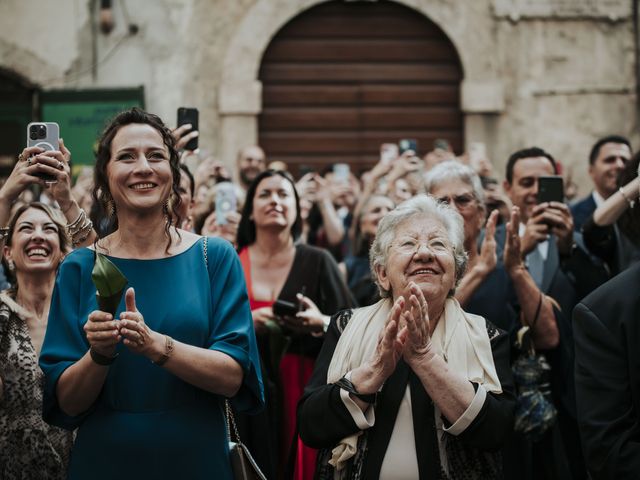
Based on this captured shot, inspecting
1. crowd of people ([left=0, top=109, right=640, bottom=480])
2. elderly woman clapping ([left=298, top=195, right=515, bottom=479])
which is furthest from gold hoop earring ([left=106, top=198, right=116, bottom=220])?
elderly woman clapping ([left=298, top=195, right=515, bottom=479])

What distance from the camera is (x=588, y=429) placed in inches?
132

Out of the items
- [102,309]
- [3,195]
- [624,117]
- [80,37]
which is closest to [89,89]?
[80,37]

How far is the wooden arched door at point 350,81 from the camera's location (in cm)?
1327

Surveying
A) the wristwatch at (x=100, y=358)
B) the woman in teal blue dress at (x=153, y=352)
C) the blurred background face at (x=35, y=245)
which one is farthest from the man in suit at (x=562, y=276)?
the wristwatch at (x=100, y=358)

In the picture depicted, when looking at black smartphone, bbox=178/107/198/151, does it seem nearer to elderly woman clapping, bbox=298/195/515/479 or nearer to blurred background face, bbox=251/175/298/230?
blurred background face, bbox=251/175/298/230

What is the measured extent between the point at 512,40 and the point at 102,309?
10655 mm

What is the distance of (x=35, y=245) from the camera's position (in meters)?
4.95

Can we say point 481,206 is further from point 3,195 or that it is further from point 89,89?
point 89,89

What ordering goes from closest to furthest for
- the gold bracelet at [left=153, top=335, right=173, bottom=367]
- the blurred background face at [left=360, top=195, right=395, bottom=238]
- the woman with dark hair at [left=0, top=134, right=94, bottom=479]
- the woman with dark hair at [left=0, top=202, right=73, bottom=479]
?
the gold bracelet at [left=153, top=335, right=173, bottom=367]
the woman with dark hair at [left=0, top=134, right=94, bottom=479]
the woman with dark hair at [left=0, top=202, right=73, bottom=479]
the blurred background face at [left=360, top=195, right=395, bottom=238]

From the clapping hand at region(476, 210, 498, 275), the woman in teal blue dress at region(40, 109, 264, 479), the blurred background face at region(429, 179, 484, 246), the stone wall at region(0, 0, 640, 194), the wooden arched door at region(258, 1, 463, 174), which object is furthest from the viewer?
the wooden arched door at region(258, 1, 463, 174)

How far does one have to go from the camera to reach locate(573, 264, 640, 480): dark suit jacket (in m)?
3.29

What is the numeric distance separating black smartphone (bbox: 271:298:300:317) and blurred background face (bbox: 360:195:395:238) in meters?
1.85

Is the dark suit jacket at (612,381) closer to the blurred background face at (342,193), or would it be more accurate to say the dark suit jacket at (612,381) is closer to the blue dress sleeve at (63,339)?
the blue dress sleeve at (63,339)

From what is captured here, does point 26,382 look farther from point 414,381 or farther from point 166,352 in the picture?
point 414,381
